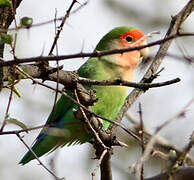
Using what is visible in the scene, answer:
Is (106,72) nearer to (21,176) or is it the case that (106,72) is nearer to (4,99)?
(4,99)

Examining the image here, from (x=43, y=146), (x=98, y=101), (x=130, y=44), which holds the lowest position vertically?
(x=43, y=146)

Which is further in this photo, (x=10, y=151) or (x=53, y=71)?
(x=10, y=151)

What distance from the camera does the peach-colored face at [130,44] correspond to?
14.5ft

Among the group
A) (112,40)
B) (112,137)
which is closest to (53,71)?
(112,137)

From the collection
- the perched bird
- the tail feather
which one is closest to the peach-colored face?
the perched bird

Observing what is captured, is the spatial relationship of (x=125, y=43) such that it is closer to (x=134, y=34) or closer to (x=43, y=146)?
(x=134, y=34)

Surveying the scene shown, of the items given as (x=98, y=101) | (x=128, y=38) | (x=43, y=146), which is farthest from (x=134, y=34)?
(x=43, y=146)

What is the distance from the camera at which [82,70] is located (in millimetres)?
4297

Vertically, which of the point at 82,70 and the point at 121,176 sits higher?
the point at 82,70

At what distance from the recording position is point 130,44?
4.56 m

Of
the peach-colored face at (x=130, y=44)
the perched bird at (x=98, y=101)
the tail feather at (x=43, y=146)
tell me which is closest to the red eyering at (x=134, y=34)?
the peach-colored face at (x=130, y=44)

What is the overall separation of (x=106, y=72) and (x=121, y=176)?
149 inches

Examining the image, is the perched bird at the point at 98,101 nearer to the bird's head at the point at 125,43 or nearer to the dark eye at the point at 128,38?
the bird's head at the point at 125,43

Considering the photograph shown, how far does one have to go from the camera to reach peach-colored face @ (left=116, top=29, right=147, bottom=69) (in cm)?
443
